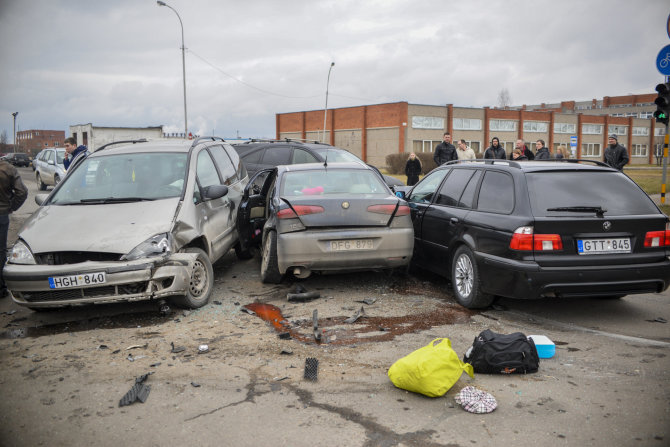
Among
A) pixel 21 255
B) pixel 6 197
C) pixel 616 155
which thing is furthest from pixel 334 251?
pixel 616 155

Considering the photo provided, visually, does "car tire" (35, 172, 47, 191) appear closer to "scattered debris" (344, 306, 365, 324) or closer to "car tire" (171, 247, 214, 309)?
"car tire" (171, 247, 214, 309)

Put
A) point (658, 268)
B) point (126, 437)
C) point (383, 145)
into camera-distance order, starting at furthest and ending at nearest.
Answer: point (383, 145) → point (658, 268) → point (126, 437)

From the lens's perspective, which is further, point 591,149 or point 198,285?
point 591,149

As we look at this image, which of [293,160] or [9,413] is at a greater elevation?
[293,160]

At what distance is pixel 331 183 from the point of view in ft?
22.5

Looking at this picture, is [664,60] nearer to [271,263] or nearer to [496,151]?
[496,151]

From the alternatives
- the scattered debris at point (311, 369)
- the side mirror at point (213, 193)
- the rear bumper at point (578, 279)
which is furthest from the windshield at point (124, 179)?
the rear bumper at point (578, 279)

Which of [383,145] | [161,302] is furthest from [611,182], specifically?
[383,145]

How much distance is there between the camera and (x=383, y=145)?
56031 millimetres

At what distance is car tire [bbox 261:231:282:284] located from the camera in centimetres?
649

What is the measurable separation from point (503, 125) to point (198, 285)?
2444 inches

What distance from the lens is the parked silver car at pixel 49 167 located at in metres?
22.1

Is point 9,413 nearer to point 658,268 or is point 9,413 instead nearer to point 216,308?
point 216,308

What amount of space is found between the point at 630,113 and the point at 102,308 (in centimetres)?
12213
